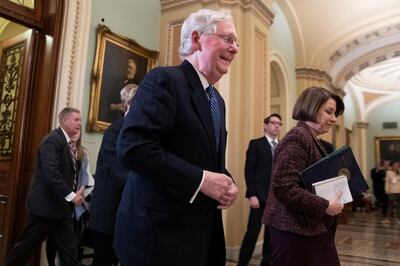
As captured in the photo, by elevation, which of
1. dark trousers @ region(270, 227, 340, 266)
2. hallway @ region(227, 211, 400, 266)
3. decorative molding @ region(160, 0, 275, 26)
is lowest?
hallway @ region(227, 211, 400, 266)

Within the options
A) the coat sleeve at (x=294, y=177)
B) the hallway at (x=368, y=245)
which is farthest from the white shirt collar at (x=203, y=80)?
the hallway at (x=368, y=245)

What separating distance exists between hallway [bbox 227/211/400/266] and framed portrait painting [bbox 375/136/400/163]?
24.3ft

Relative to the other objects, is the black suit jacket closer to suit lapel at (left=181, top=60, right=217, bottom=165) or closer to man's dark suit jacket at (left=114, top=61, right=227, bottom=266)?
man's dark suit jacket at (left=114, top=61, right=227, bottom=266)

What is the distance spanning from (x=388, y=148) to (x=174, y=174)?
17.4 m

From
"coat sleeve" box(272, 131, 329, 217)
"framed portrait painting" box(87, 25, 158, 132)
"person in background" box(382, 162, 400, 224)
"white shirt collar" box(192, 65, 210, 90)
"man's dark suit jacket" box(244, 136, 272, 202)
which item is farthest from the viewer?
"person in background" box(382, 162, 400, 224)

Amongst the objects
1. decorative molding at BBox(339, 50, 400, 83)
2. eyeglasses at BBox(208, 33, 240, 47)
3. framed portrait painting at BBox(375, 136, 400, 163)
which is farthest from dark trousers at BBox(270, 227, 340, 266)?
framed portrait painting at BBox(375, 136, 400, 163)

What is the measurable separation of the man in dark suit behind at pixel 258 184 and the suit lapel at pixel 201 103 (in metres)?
2.84

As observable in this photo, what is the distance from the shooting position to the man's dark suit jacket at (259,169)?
4.12 m

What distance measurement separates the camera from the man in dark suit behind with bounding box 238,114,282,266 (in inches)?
160

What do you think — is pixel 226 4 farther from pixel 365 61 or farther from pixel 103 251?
pixel 365 61

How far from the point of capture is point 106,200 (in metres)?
2.41

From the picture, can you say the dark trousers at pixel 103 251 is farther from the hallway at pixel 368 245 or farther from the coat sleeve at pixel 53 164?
the hallway at pixel 368 245

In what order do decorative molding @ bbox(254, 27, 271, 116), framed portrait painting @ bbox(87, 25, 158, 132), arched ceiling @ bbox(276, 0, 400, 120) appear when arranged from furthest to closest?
arched ceiling @ bbox(276, 0, 400, 120) < decorative molding @ bbox(254, 27, 271, 116) < framed portrait painting @ bbox(87, 25, 158, 132)

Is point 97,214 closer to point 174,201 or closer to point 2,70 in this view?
point 174,201
